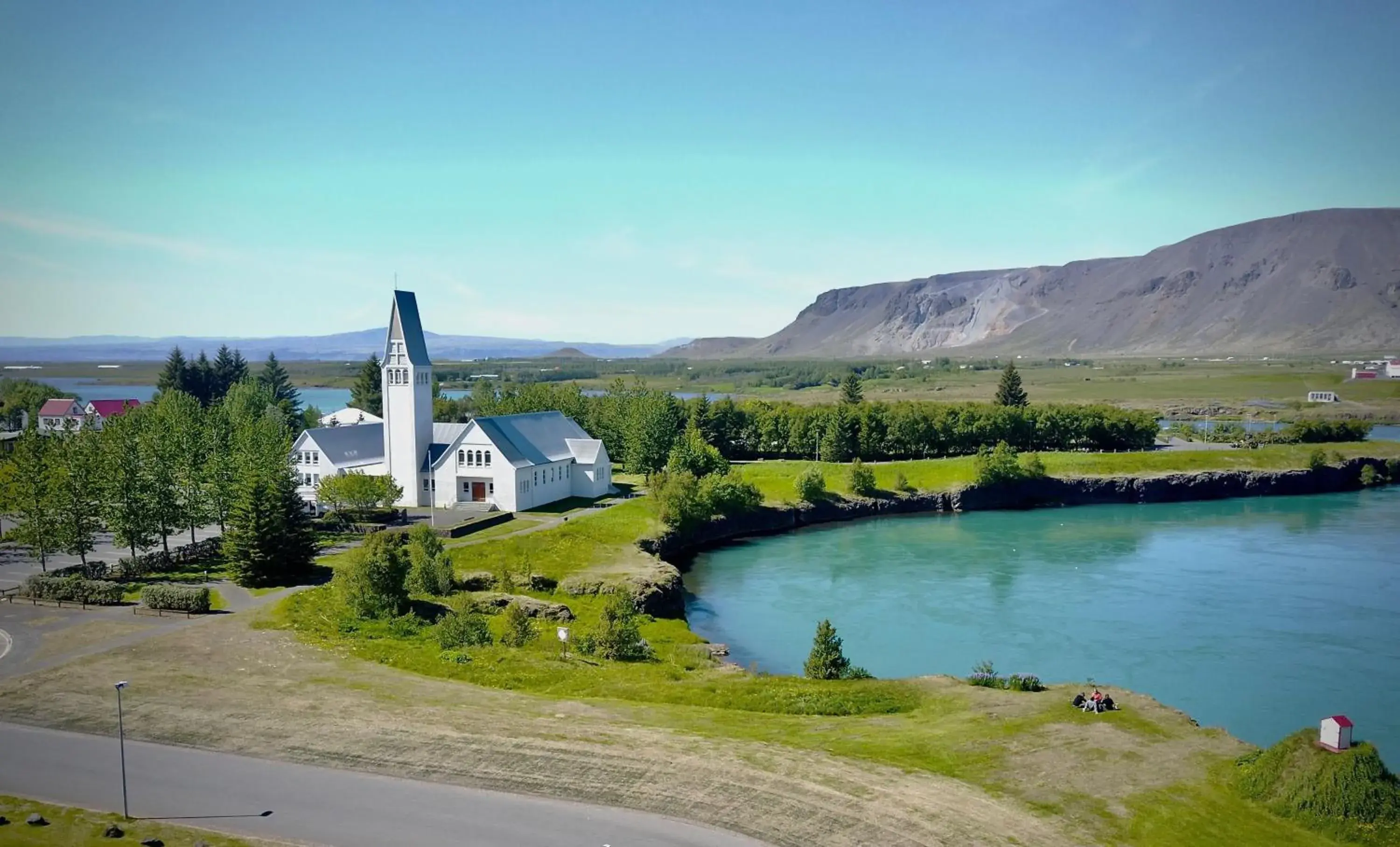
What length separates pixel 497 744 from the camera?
23141mm

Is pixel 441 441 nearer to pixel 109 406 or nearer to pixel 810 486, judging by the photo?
pixel 810 486

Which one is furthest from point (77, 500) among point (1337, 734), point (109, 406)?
point (109, 406)

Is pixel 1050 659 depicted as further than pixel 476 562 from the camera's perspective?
No

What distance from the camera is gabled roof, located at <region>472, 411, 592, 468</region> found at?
5788 cm

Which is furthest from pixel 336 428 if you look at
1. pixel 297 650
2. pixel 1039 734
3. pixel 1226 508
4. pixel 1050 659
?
pixel 1226 508

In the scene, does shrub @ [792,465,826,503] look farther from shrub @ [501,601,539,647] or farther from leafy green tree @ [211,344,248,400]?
leafy green tree @ [211,344,248,400]

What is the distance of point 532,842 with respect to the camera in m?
18.5

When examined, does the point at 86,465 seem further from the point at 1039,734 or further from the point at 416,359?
the point at 1039,734

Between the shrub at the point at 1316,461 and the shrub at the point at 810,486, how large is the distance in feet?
150

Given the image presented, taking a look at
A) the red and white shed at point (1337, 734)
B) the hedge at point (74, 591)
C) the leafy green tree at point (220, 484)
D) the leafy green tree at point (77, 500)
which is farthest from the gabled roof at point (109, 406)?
the red and white shed at point (1337, 734)

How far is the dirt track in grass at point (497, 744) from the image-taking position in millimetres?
19562

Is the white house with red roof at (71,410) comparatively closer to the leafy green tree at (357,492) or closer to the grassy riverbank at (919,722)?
the leafy green tree at (357,492)

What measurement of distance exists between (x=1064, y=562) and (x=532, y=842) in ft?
149

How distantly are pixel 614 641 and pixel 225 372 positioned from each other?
319 feet
